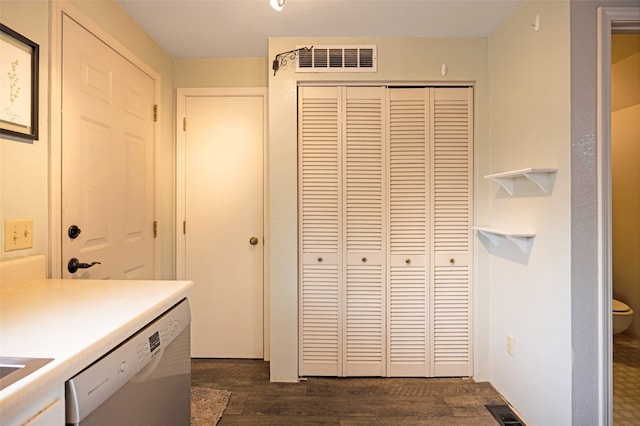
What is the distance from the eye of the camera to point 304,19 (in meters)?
1.96

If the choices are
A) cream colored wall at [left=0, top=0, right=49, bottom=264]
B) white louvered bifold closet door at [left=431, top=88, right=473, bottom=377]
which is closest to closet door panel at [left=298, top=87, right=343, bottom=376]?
white louvered bifold closet door at [left=431, top=88, right=473, bottom=377]

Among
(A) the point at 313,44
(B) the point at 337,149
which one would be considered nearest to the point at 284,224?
(B) the point at 337,149

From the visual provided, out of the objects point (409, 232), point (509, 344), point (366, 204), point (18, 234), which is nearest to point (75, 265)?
point (18, 234)

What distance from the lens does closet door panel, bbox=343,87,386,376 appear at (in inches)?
86.9

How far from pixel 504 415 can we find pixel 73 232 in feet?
8.26

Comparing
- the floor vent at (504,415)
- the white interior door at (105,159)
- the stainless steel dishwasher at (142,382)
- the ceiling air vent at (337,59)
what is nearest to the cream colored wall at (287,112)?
the ceiling air vent at (337,59)

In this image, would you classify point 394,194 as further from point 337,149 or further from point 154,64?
point 154,64

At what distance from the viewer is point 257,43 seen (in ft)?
7.37

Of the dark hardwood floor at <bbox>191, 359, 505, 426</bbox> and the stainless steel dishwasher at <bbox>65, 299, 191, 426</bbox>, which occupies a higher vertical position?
the stainless steel dishwasher at <bbox>65, 299, 191, 426</bbox>

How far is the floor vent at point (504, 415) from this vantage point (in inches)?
69.4

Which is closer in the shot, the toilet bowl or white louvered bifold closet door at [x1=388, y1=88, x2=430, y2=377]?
white louvered bifold closet door at [x1=388, y1=88, x2=430, y2=377]

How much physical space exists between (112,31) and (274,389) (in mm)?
2383

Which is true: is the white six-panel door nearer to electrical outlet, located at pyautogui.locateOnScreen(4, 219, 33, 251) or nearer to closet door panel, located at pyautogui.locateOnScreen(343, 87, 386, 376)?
closet door panel, located at pyautogui.locateOnScreen(343, 87, 386, 376)

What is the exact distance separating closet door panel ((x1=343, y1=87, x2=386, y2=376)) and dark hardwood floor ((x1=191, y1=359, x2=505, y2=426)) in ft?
0.68
